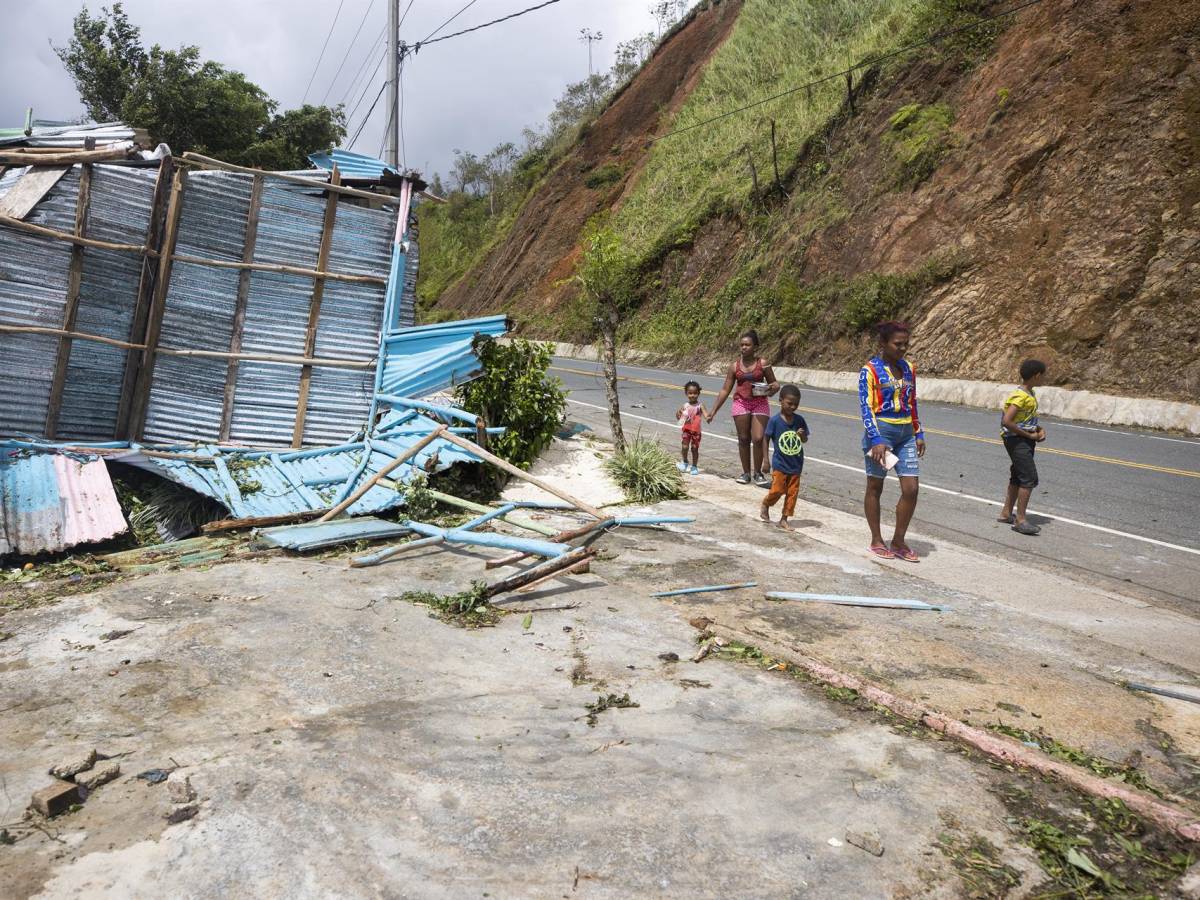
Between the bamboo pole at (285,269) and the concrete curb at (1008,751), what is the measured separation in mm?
6826

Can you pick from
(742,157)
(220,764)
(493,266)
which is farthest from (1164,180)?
(493,266)

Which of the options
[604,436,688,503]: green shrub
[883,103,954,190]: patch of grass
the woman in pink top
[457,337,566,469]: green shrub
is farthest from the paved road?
[883,103,954,190]: patch of grass

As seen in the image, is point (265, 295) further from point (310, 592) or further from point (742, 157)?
point (742, 157)

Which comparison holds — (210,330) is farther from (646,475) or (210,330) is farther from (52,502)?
(646,475)

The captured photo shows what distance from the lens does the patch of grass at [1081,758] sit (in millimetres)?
3563

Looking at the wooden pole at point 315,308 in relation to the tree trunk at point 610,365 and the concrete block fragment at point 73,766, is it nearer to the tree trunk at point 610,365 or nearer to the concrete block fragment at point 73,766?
the tree trunk at point 610,365

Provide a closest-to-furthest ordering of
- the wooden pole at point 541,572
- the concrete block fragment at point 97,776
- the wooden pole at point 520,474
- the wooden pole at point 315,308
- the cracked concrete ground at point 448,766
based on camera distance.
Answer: the cracked concrete ground at point 448,766, the concrete block fragment at point 97,776, the wooden pole at point 541,572, the wooden pole at point 520,474, the wooden pole at point 315,308

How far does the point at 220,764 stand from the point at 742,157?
34004 millimetres

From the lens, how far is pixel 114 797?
3.12 m

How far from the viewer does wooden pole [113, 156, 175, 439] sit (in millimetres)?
8789

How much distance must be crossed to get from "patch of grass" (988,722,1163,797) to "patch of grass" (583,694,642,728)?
1.63m

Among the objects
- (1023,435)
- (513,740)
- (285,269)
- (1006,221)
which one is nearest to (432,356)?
(285,269)

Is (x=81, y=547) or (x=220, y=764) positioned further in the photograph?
(x=81, y=547)

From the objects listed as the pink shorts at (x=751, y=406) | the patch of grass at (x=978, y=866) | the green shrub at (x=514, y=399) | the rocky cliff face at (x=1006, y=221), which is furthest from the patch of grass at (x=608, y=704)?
the rocky cliff face at (x=1006, y=221)
